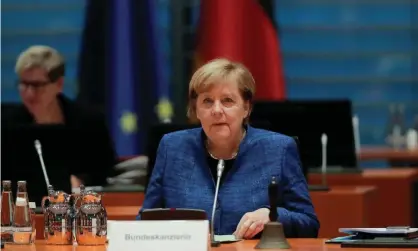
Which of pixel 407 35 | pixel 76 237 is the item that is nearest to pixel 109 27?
pixel 407 35

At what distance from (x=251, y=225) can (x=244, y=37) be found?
16.6 feet

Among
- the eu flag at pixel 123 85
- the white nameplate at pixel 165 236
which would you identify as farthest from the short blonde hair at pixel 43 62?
the white nameplate at pixel 165 236

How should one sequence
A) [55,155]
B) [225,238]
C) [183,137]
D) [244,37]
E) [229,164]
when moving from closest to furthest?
1. [225,238]
2. [229,164]
3. [183,137]
4. [55,155]
5. [244,37]

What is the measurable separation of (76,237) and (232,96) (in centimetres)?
96

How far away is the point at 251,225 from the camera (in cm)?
423

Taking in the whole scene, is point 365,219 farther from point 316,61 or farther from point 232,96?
point 316,61

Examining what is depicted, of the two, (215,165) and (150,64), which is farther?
(150,64)

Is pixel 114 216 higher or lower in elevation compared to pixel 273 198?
lower

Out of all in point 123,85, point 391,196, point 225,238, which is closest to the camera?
point 225,238

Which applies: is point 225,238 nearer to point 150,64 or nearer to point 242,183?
point 242,183

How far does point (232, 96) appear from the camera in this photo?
15.2ft

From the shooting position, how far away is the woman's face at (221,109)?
462 cm

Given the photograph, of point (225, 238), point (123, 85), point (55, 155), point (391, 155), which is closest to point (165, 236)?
point (225, 238)

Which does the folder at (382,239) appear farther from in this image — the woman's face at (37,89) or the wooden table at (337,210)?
the woman's face at (37,89)
